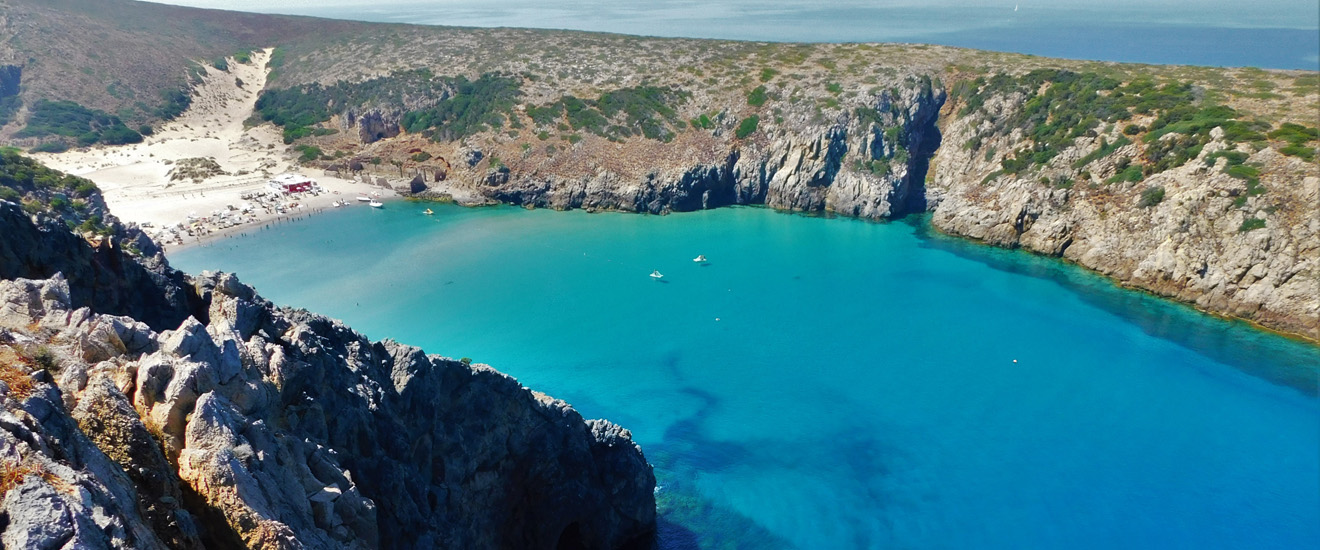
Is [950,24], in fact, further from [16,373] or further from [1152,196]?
[16,373]

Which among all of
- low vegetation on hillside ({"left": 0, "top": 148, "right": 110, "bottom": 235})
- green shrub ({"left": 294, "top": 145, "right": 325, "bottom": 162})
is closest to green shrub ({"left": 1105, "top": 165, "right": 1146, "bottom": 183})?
low vegetation on hillside ({"left": 0, "top": 148, "right": 110, "bottom": 235})

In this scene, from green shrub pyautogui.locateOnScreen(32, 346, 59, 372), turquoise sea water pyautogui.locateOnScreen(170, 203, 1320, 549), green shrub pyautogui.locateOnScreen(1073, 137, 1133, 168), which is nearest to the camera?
green shrub pyautogui.locateOnScreen(32, 346, 59, 372)

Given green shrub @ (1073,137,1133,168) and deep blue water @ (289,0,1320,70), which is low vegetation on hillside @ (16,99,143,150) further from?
green shrub @ (1073,137,1133,168)

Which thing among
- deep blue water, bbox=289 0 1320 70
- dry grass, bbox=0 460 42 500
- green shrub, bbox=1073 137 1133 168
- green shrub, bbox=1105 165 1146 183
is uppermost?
deep blue water, bbox=289 0 1320 70

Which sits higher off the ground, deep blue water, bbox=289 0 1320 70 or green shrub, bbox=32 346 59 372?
deep blue water, bbox=289 0 1320 70

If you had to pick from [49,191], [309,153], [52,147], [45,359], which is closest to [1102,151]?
[45,359]

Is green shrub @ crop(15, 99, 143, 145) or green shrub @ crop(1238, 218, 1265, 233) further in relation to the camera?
green shrub @ crop(15, 99, 143, 145)

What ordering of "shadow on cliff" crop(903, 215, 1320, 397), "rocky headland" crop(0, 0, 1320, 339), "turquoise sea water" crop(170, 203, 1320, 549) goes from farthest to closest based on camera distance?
"rocky headland" crop(0, 0, 1320, 339) → "shadow on cliff" crop(903, 215, 1320, 397) → "turquoise sea water" crop(170, 203, 1320, 549)

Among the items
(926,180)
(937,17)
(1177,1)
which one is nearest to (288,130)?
(926,180)

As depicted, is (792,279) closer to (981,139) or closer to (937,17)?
(981,139)
